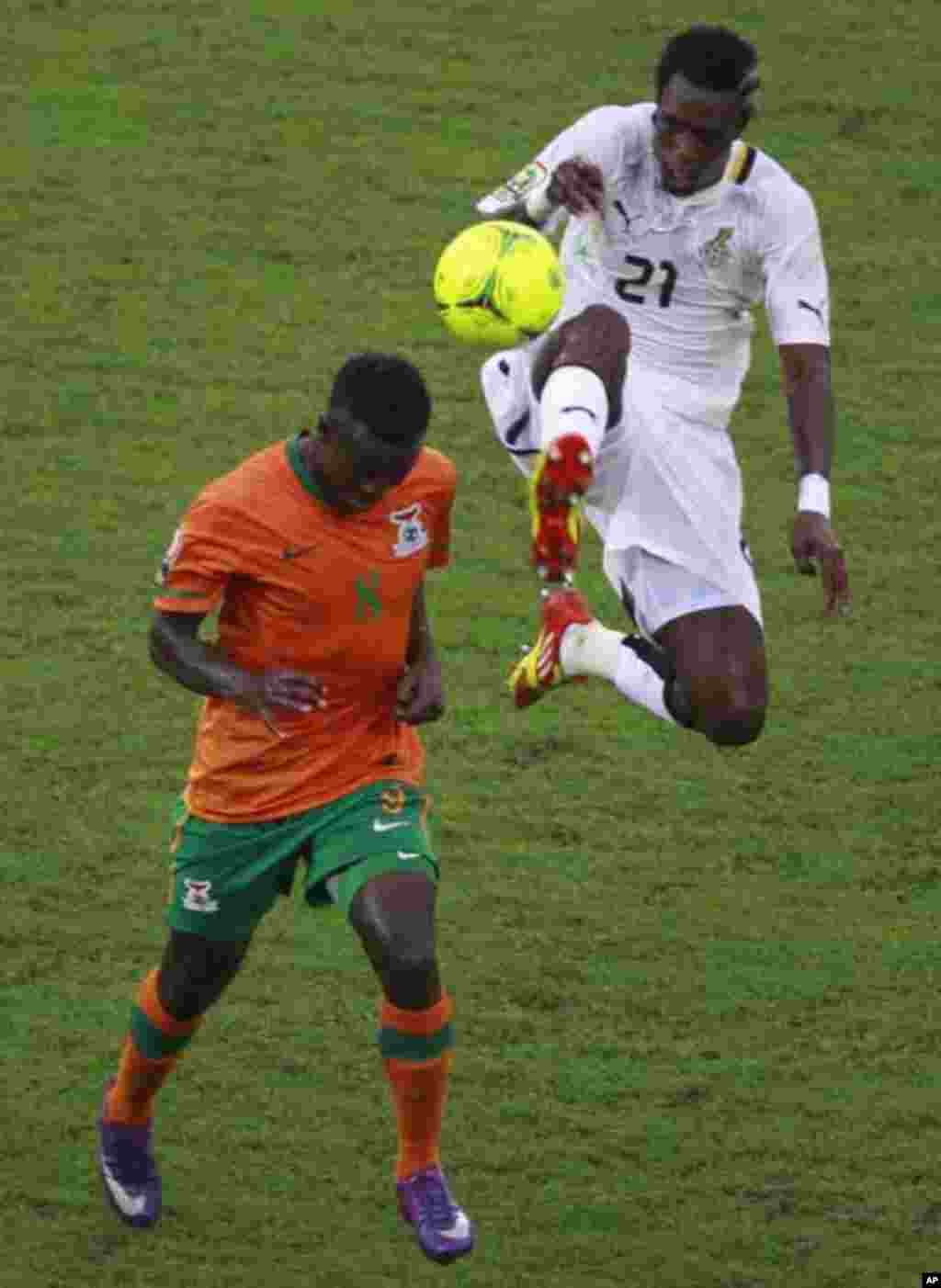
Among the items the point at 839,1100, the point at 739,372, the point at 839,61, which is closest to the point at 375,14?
the point at 839,61

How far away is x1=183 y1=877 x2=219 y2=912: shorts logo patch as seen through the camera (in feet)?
30.4

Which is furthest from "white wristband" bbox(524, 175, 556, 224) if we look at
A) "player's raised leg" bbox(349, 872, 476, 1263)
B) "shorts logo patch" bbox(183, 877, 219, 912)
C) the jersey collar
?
"shorts logo patch" bbox(183, 877, 219, 912)

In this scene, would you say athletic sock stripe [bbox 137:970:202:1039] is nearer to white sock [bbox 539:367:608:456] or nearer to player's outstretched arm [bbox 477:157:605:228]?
white sock [bbox 539:367:608:456]

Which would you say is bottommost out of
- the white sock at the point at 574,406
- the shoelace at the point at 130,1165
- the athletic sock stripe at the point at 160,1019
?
the shoelace at the point at 130,1165

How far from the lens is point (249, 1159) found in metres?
10.1

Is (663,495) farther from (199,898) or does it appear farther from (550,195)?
(199,898)

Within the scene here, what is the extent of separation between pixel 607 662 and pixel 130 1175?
8.21ft

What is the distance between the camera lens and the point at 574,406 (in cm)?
1035

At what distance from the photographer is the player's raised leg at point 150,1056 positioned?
30.9ft

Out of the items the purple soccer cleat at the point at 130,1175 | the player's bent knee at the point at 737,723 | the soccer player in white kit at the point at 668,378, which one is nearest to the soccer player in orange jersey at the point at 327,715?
the purple soccer cleat at the point at 130,1175

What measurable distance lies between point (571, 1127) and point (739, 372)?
9.08ft

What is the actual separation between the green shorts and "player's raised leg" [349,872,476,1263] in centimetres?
10

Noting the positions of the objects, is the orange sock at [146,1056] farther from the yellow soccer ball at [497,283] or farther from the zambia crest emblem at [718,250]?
the zambia crest emblem at [718,250]

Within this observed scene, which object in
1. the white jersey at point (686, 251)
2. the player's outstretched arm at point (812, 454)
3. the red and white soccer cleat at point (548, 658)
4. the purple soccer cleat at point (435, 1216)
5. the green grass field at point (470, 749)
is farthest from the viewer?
the red and white soccer cleat at point (548, 658)
